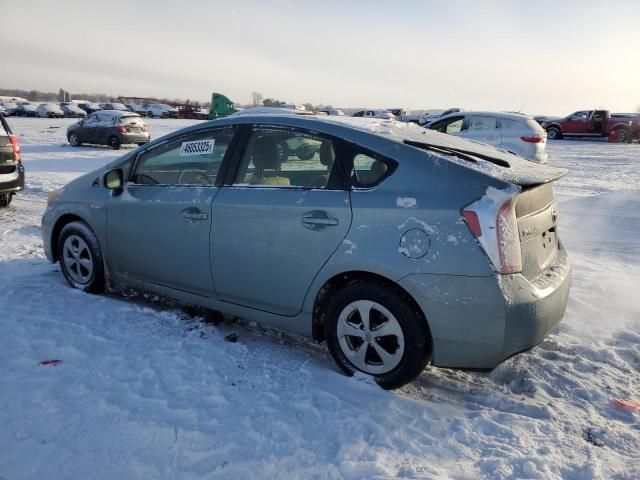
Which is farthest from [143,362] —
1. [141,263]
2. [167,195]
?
[167,195]

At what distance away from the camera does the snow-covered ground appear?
96.7 inches

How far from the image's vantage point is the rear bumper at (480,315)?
2730mm

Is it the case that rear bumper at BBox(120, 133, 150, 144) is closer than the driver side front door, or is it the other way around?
the driver side front door

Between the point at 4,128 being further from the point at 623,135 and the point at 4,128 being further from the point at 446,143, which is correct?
the point at 623,135

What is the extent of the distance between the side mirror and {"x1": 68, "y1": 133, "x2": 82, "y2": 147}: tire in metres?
16.8

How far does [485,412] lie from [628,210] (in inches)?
304

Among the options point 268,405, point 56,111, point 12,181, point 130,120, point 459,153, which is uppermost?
point 56,111

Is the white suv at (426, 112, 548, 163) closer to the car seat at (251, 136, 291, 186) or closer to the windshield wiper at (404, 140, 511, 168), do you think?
the windshield wiper at (404, 140, 511, 168)

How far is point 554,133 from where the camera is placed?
1209 inches

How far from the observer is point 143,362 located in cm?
333

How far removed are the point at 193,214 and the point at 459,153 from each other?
1.89 m

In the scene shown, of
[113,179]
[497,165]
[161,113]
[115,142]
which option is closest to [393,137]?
[497,165]

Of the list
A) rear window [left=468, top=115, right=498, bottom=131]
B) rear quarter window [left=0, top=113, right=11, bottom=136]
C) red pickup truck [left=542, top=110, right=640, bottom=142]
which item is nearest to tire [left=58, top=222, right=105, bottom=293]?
rear quarter window [left=0, top=113, right=11, bottom=136]

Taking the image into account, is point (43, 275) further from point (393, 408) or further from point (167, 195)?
point (393, 408)
